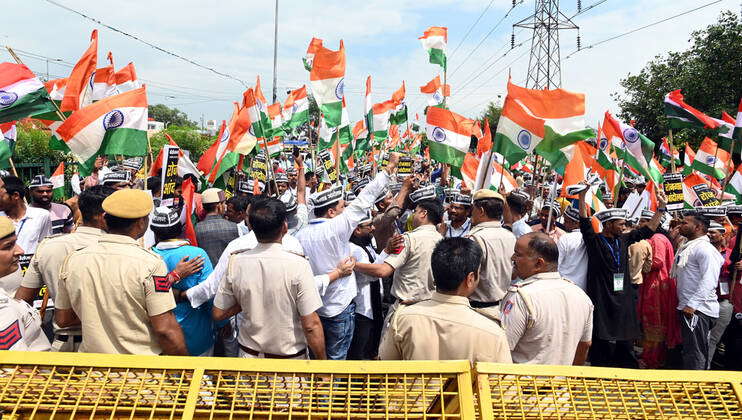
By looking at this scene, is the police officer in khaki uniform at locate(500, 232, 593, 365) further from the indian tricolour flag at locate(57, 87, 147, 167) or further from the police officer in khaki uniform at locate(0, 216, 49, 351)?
the indian tricolour flag at locate(57, 87, 147, 167)

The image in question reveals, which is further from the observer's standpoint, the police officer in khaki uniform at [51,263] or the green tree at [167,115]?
the green tree at [167,115]

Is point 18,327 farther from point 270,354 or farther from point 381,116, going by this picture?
point 381,116

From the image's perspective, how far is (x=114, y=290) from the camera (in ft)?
9.52

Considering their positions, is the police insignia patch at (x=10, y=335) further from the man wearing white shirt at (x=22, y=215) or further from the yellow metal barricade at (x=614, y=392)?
the man wearing white shirt at (x=22, y=215)

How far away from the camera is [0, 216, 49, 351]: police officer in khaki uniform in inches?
97.4

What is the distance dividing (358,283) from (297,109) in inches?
A: 289

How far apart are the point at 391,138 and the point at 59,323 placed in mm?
17772

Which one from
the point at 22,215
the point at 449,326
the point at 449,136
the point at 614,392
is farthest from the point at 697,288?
the point at 22,215

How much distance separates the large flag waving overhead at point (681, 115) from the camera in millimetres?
7344

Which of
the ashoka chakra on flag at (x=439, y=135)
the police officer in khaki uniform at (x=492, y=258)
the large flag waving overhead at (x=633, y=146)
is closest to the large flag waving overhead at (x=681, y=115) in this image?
the large flag waving overhead at (x=633, y=146)

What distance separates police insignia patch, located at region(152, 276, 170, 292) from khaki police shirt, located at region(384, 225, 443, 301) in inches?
75.8

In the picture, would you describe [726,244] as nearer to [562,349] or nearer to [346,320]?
[562,349]

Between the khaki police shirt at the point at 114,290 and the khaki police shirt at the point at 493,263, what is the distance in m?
2.55

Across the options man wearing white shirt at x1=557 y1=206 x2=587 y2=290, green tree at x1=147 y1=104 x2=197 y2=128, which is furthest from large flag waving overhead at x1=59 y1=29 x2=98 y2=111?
green tree at x1=147 y1=104 x2=197 y2=128
